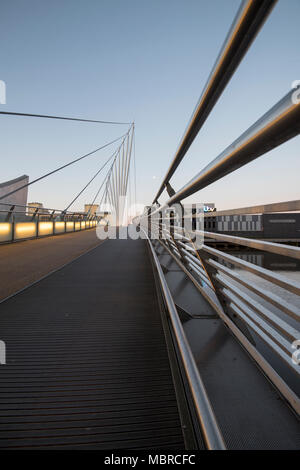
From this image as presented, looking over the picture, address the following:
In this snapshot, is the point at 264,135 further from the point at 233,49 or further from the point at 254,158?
the point at 233,49

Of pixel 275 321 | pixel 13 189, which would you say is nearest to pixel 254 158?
pixel 275 321

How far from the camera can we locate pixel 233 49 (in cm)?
87

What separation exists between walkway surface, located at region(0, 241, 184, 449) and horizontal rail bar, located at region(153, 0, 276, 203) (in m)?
1.44

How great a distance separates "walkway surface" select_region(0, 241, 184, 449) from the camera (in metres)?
1.01

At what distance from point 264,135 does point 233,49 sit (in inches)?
19.5

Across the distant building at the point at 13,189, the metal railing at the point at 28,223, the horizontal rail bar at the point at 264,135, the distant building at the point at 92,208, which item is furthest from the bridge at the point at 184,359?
the distant building at the point at 13,189

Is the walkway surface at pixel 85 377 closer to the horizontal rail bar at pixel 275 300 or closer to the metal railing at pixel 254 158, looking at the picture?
the metal railing at pixel 254 158

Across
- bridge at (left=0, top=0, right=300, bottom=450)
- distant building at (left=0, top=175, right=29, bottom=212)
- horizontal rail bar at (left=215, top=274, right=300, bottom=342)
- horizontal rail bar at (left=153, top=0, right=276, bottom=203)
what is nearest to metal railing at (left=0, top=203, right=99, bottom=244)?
bridge at (left=0, top=0, right=300, bottom=450)

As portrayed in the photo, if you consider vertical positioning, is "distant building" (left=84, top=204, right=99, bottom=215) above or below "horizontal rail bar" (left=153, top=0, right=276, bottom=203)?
above

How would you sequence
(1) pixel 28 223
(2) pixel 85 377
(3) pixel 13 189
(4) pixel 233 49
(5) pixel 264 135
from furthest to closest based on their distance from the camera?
1. (3) pixel 13 189
2. (1) pixel 28 223
3. (2) pixel 85 377
4. (4) pixel 233 49
5. (5) pixel 264 135

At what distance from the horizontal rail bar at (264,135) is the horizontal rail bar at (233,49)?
38 cm

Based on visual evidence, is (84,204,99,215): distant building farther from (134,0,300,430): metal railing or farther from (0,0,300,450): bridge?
(134,0,300,430): metal railing

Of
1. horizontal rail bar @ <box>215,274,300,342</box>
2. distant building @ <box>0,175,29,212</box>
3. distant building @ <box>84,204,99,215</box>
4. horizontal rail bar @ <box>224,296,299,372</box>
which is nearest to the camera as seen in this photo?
horizontal rail bar @ <box>215,274,300,342</box>
